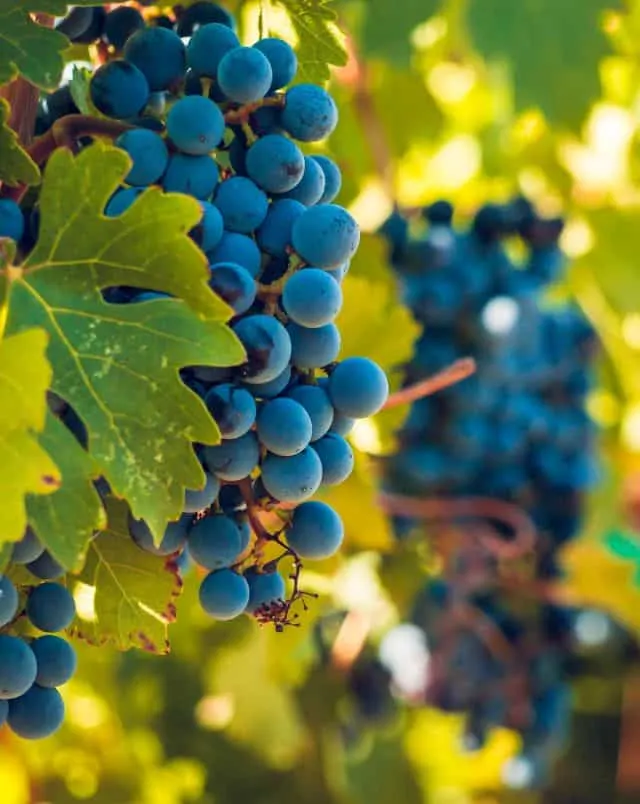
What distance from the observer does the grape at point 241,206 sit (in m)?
0.79

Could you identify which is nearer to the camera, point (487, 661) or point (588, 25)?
point (588, 25)

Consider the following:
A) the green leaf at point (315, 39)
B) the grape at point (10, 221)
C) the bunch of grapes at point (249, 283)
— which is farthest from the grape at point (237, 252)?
the green leaf at point (315, 39)

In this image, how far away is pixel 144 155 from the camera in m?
0.79

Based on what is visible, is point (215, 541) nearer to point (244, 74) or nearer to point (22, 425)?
point (22, 425)

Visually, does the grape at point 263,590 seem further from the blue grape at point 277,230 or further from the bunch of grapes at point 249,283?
the blue grape at point 277,230

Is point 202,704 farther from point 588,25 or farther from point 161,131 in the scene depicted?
point 161,131

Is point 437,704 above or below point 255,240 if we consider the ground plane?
below

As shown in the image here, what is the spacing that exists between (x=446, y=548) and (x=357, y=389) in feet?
3.79

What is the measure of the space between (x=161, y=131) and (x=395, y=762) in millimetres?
1563

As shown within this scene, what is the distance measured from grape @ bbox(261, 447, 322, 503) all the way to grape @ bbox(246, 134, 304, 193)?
0.53 ft

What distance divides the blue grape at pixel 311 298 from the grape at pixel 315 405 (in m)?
0.05

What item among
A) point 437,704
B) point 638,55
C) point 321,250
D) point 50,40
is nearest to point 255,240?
point 321,250

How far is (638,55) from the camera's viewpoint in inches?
86.7

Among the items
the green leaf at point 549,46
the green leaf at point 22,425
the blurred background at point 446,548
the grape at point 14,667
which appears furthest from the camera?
the blurred background at point 446,548
